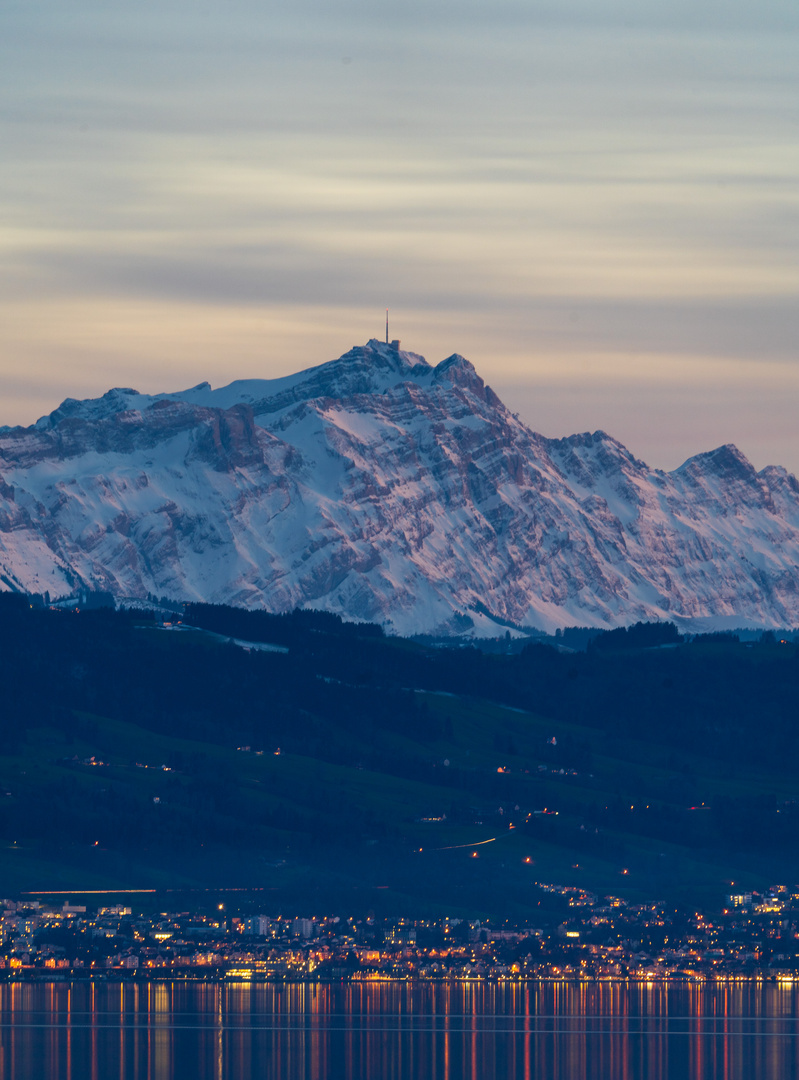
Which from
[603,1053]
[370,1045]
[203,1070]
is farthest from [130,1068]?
[603,1053]

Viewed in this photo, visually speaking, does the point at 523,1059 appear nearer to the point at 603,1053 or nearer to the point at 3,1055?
the point at 603,1053

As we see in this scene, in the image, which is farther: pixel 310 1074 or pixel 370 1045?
pixel 370 1045

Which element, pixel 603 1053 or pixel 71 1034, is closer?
pixel 603 1053

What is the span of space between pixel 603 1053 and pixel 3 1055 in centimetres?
4875

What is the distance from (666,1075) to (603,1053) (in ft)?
36.5

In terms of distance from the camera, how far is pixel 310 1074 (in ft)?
573

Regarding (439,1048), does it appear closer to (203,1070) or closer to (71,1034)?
(203,1070)

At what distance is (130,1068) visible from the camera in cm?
17812

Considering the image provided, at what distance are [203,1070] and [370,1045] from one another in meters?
18.2

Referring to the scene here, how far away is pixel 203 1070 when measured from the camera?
583 ft

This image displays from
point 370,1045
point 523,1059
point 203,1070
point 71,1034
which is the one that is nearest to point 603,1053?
point 523,1059

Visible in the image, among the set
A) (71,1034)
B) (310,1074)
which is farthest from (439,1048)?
(71,1034)

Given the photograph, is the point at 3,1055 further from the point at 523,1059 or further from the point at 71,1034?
the point at 523,1059

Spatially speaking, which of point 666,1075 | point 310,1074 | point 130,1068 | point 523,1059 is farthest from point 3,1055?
point 666,1075
